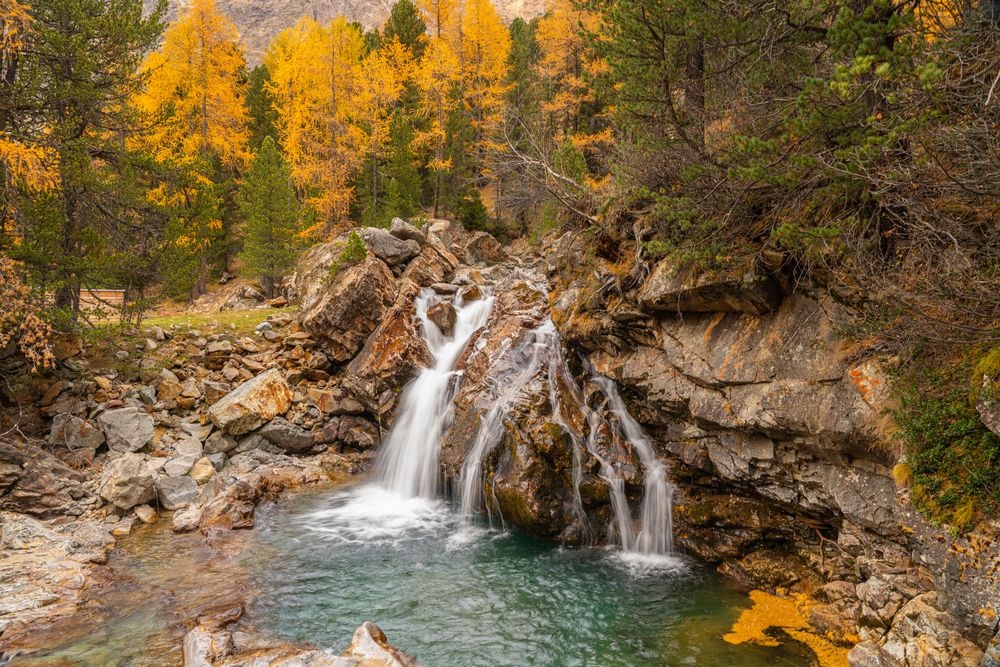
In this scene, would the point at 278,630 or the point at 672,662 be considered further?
the point at 278,630

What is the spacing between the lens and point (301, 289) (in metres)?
20.3

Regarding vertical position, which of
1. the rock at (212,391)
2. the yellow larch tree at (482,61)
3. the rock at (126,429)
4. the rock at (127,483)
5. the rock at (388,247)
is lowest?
the rock at (127,483)

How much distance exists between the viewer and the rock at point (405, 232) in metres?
19.9

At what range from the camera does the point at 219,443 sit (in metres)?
13.2

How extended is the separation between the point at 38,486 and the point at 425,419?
812 centimetres

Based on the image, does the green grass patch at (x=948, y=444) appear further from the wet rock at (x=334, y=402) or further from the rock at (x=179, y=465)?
the rock at (x=179, y=465)

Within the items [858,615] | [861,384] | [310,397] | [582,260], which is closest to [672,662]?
[858,615]

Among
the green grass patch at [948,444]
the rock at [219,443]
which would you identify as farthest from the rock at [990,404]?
the rock at [219,443]

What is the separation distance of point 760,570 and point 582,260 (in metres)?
7.26

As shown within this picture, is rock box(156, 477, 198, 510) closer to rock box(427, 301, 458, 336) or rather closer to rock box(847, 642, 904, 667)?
rock box(427, 301, 458, 336)

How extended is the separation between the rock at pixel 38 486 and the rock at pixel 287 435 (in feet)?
13.2

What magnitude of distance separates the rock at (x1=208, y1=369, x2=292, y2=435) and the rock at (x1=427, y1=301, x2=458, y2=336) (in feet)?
16.0

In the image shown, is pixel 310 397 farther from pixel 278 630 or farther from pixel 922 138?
pixel 922 138

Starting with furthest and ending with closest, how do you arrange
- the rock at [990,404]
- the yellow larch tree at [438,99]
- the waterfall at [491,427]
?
the yellow larch tree at [438,99] < the waterfall at [491,427] < the rock at [990,404]
